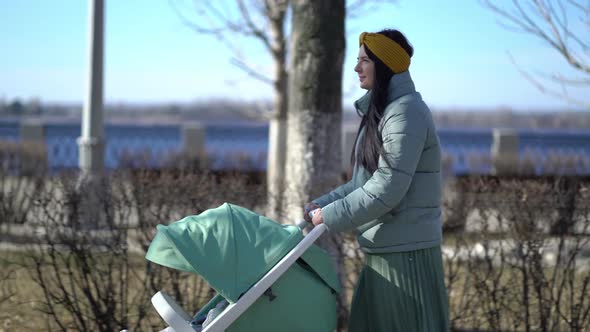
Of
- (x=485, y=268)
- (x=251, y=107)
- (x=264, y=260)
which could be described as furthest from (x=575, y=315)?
(x=251, y=107)

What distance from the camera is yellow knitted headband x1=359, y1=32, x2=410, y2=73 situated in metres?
3.13

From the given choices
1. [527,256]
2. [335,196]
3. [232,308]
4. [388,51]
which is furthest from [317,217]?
[527,256]

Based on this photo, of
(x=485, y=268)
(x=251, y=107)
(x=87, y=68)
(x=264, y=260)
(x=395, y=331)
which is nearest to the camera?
(x=264, y=260)

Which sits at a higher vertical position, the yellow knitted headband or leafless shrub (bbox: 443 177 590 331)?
the yellow knitted headband

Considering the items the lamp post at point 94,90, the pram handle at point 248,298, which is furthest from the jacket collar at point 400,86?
the lamp post at point 94,90

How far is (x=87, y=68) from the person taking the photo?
31.6ft

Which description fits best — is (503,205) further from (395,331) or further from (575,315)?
(395,331)

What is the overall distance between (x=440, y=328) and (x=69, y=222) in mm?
2469

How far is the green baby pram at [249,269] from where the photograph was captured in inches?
112

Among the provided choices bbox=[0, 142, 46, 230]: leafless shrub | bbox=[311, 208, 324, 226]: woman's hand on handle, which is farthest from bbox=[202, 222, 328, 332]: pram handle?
bbox=[0, 142, 46, 230]: leafless shrub

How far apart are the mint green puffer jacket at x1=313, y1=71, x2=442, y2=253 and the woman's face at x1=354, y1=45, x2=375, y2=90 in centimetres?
9

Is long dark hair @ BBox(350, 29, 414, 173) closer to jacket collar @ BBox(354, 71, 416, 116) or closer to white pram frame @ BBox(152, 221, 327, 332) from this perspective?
jacket collar @ BBox(354, 71, 416, 116)

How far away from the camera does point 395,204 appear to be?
119 inches

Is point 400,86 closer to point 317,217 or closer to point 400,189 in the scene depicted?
point 400,189
